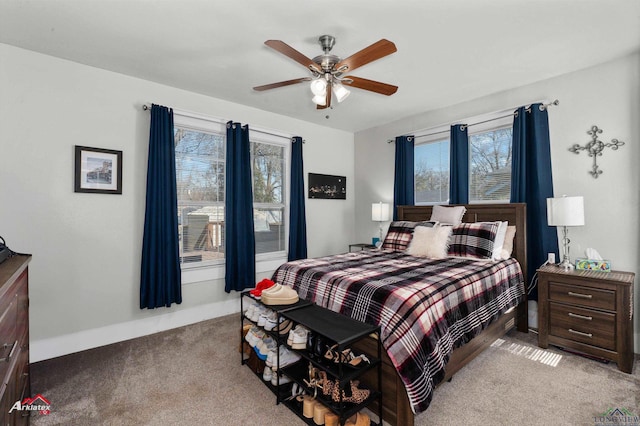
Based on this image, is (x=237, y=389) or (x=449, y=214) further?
(x=449, y=214)

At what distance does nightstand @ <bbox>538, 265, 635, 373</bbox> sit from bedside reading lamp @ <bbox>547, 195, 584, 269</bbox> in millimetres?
241

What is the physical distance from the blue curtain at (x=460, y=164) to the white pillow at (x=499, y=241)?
68 centimetres

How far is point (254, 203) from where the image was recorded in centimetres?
407

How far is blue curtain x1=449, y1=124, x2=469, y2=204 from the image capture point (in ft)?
12.2

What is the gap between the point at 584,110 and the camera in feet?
9.46

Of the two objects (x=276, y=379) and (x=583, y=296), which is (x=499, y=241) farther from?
(x=276, y=379)

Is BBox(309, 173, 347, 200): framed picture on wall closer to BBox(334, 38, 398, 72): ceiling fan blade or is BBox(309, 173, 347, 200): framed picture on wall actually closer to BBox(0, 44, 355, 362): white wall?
BBox(0, 44, 355, 362): white wall

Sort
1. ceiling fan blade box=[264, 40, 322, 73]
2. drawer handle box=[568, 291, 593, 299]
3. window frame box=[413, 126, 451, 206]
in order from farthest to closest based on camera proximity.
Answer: window frame box=[413, 126, 451, 206]
drawer handle box=[568, 291, 593, 299]
ceiling fan blade box=[264, 40, 322, 73]

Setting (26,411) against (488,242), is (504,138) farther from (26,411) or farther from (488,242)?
(26,411)

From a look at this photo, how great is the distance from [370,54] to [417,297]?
1.58 m

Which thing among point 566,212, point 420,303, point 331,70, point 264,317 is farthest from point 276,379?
point 566,212

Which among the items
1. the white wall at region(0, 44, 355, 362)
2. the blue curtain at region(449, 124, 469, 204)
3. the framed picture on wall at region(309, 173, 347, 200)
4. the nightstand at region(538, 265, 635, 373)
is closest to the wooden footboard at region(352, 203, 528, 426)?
the blue curtain at region(449, 124, 469, 204)

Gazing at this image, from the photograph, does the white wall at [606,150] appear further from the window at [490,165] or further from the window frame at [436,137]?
the window frame at [436,137]

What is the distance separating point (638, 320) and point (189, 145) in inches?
187
